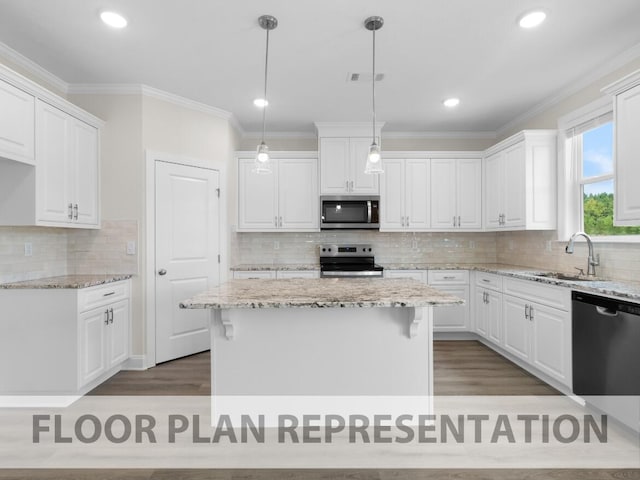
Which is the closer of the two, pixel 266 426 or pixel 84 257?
pixel 266 426

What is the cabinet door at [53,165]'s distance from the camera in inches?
107

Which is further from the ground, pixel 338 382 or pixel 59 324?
pixel 59 324

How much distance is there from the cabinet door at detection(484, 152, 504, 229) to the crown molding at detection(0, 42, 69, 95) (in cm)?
459

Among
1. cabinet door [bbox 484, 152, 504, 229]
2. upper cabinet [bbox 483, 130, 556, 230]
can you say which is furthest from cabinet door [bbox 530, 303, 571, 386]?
cabinet door [bbox 484, 152, 504, 229]

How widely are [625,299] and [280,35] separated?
286 cm

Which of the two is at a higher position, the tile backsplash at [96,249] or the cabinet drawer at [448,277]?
the tile backsplash at [96,249]

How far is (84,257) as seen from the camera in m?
3.48

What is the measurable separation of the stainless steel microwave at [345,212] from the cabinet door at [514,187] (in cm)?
146

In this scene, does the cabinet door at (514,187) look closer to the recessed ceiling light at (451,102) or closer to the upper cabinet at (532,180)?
the upper cabinet at (532,180)

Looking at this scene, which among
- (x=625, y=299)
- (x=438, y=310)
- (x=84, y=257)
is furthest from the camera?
(x=438, y=310)

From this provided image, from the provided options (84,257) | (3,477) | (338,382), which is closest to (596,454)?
(338,382)

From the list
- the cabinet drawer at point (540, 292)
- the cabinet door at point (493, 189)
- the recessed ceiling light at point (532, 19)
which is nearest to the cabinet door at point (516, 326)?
the cabinet drawer at point (540, 292)

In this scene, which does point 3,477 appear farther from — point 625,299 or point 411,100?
point 411,100

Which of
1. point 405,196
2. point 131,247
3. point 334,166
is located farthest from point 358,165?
point 131,247
